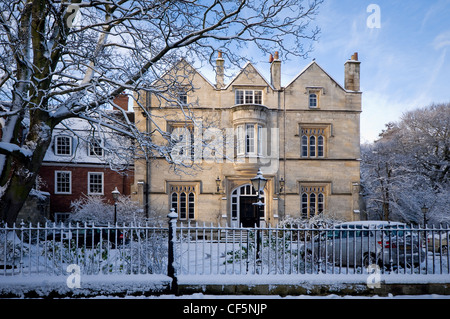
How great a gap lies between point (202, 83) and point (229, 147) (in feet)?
15.2

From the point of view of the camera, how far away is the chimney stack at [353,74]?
21.0 meters

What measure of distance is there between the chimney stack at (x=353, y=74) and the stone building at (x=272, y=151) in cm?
6

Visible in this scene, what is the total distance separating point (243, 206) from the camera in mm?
20641

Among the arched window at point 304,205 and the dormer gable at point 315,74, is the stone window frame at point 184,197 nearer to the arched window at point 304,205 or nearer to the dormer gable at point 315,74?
the arched window at point 304,205

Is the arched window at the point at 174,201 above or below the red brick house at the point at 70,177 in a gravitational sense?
below

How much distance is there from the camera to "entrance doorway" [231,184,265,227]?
20625 millimetres

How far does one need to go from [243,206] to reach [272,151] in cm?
406

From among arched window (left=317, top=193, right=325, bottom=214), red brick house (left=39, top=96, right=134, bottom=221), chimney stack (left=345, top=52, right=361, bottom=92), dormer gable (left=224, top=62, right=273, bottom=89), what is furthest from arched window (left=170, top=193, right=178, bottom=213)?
chimney stack (left=345, top=52, right=361, bottom=92)

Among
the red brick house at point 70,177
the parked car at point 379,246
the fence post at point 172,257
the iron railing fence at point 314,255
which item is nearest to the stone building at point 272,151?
the red brick house at point 70,177

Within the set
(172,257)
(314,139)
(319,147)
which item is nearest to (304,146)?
(314,139)

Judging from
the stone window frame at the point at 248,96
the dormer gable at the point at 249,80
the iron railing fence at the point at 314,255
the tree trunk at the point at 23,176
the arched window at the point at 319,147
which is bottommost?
the iron railing fence at the point at 314,255

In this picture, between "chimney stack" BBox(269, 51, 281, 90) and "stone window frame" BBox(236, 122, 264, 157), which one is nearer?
"stone window frame" BBox(236, 122, 264, 157)

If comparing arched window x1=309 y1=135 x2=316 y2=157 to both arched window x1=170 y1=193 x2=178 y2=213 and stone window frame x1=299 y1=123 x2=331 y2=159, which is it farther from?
arched window x1=170 y1=193 x2=178 y2=213

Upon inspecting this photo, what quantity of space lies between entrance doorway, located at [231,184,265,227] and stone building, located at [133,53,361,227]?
65 mm
